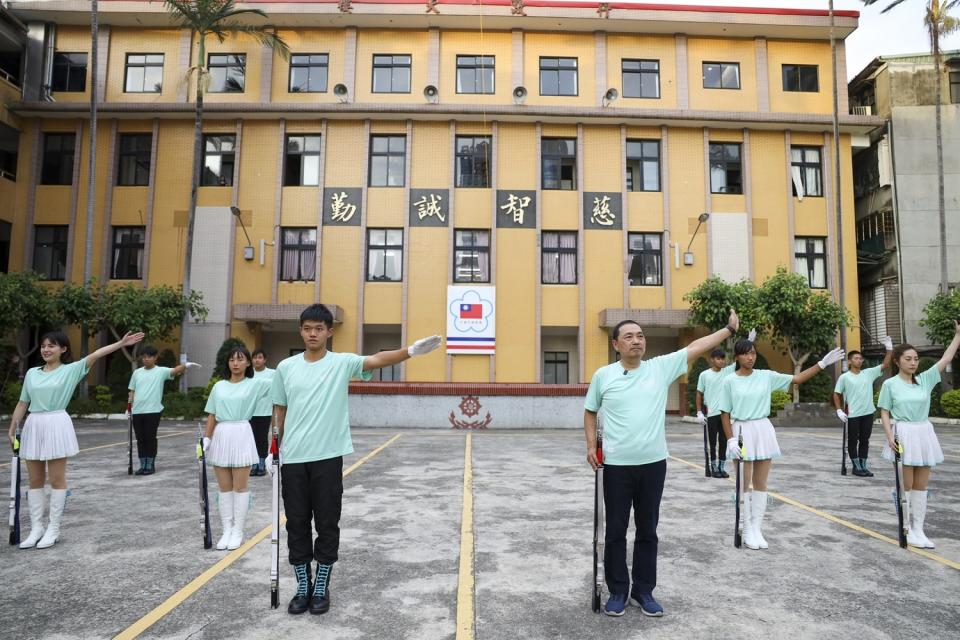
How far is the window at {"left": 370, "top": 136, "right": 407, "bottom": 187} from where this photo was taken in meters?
24.7

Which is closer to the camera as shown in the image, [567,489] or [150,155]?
[567,489]

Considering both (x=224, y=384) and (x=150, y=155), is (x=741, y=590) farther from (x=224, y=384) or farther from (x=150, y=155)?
(x=150, y=155)

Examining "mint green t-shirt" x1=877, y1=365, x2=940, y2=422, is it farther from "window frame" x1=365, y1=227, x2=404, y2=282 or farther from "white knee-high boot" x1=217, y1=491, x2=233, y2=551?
"window frame" x1=365, y1=227, x2=404, y2=282

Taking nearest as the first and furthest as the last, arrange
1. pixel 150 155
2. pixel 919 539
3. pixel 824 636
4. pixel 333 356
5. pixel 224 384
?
pixel 824 636
pixel 333 356
pixel 919 539
pixel 224 384
pixel 150 155

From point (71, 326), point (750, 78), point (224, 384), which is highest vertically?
point (750, 78)

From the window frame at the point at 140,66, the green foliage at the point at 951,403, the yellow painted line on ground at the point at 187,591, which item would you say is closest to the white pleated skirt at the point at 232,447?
the yellow painted line on ground at the point at 187,591

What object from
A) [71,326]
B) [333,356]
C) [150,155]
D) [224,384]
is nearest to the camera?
[333,356]

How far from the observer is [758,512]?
18.7 ft

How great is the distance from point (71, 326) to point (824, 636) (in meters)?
26.5

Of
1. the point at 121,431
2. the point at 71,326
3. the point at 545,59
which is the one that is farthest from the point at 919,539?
the point at 71,326

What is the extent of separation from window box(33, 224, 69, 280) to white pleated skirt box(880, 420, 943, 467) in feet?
91.3

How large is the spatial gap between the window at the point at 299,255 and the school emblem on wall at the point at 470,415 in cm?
938

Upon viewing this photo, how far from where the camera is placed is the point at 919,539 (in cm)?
565

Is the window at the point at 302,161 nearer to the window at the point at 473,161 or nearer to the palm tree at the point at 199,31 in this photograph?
the palm tree at the point at 199,31
